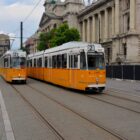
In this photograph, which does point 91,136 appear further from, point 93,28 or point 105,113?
point 93,28

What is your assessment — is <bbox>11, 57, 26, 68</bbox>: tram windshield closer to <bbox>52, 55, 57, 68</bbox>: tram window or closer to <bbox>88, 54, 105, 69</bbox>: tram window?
<bbox>52, 55, 57, 68</bbox>: tram window

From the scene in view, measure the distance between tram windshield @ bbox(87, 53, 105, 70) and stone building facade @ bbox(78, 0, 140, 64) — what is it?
44155mm

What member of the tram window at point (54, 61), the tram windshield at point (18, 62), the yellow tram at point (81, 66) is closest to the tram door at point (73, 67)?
the yellow tram at point (81, 66)

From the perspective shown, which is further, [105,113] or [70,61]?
[70,61]

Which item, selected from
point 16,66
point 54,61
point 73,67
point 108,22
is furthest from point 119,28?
point 73,67

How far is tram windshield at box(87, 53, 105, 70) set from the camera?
22.1 meters

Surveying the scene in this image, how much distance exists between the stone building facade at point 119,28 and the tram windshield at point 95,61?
4416 cm

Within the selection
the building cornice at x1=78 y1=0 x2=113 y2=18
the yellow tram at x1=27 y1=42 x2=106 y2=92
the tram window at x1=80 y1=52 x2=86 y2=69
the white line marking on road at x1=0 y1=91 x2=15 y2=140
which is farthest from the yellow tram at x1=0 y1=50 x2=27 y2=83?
the building cornice at x1=78 y1=0 x2=113 y2=18

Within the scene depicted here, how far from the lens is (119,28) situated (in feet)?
253

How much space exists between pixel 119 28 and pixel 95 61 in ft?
184

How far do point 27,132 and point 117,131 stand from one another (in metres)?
2.39

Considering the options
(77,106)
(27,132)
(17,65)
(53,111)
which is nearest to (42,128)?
(27,132)

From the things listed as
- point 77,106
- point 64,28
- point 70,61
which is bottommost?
point 77,106

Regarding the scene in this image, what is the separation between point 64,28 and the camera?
73.4m
